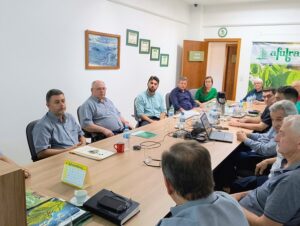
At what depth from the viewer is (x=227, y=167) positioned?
2863 mm

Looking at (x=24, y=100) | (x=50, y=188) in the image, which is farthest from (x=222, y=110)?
(x=50, y=188)

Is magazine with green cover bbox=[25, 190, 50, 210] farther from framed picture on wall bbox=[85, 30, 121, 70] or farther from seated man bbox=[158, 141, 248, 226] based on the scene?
framed picture on wall bbox=[85, 30, 121, 70]

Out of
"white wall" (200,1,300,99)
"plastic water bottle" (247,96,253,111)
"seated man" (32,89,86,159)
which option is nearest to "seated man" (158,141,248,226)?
"seated man" (32,89,86,159)

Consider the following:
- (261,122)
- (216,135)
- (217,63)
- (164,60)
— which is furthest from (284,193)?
(217,63)

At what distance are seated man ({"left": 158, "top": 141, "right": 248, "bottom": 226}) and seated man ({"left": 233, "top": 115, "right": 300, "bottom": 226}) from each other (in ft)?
1.24

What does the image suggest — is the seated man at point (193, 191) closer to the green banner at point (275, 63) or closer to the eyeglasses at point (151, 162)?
the eyeglasses at point (151, 162)

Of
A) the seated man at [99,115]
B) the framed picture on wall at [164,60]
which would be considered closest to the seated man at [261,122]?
the seated man at [99,115]

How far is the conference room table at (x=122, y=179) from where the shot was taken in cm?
137

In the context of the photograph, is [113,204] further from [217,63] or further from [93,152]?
[217,63]

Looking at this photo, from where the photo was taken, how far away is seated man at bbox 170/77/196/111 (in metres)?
4.61

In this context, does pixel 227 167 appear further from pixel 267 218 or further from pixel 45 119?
pixel 45 119

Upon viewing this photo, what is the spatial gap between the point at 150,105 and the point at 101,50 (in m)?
1.23

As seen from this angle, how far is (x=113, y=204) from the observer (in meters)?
1.28

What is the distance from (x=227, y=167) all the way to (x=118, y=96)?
8.46 ft
